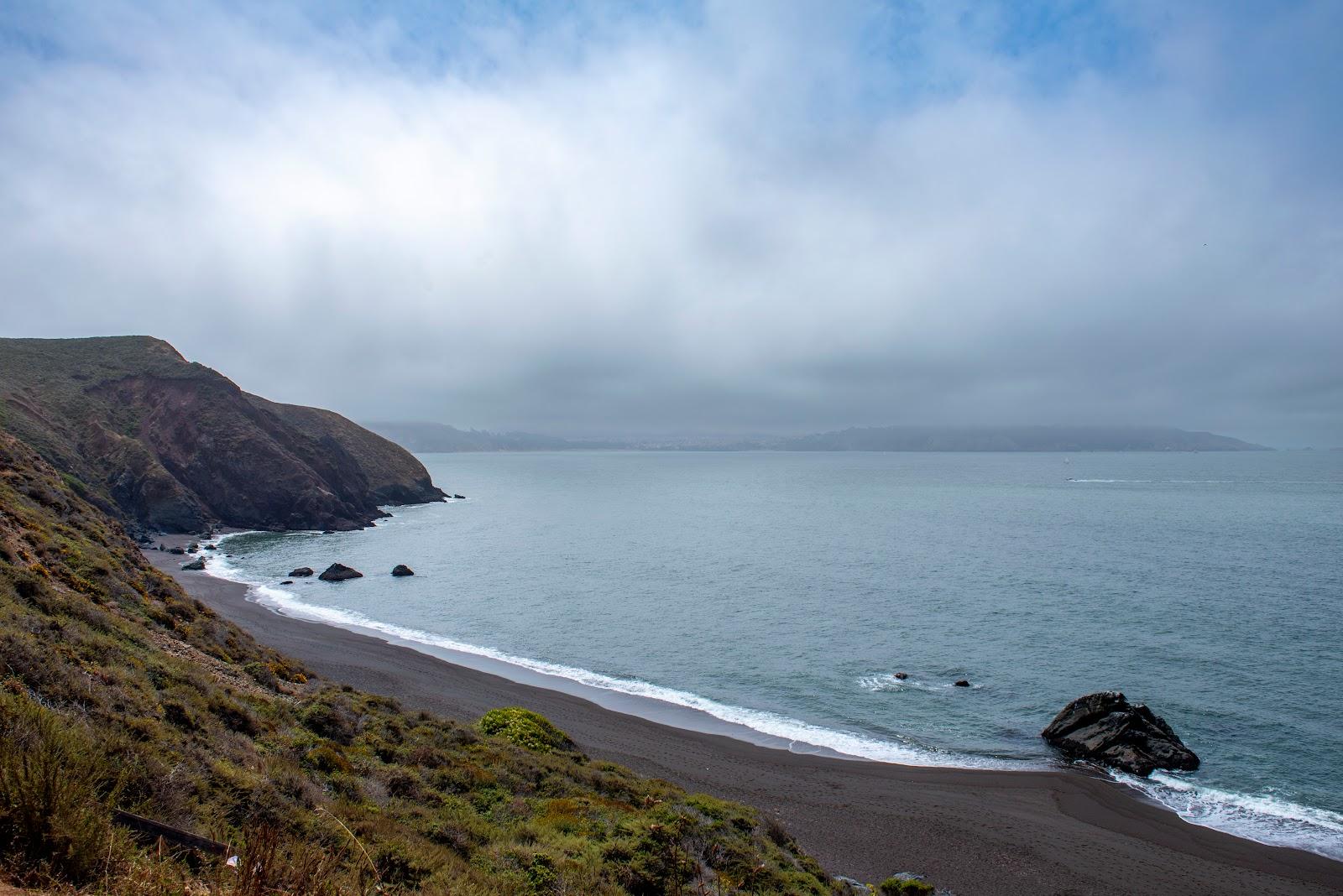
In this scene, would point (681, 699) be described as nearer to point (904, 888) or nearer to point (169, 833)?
point (904, 888)

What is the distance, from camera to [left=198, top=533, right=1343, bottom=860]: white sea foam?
20.9 meters

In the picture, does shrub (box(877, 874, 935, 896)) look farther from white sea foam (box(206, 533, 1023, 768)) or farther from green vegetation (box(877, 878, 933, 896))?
white sea foam (box(206, 533, 1023, 768))

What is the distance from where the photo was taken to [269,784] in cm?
1059

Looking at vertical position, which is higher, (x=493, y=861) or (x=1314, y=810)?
(x=493, y=861)

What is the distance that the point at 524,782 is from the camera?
53.7 ft

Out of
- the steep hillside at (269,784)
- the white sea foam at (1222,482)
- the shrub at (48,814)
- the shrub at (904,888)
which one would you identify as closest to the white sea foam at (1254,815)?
the shrub at (904,888)

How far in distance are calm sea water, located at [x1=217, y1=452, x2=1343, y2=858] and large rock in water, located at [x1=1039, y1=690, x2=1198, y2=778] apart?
820 millimetres

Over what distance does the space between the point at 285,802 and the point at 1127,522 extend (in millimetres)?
102663

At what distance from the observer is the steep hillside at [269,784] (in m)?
5.64

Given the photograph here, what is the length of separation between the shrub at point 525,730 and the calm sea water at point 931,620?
419 inches

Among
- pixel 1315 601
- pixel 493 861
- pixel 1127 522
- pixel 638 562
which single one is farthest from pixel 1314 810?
pixel 1127 522

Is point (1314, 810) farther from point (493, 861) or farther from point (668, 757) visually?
point (493, 861)

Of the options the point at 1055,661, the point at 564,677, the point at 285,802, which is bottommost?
the point at 564,677

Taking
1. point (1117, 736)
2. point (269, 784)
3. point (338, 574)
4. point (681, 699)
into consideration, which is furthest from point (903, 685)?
point (338, 574)
